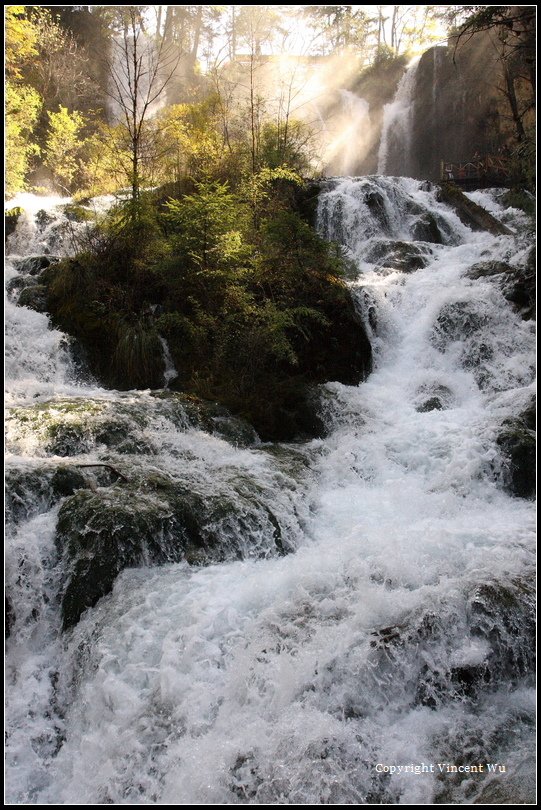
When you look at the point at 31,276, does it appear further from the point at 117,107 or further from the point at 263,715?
the point at 117,107

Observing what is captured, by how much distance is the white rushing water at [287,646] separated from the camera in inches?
120

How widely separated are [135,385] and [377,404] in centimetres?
416

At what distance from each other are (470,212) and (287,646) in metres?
16.0

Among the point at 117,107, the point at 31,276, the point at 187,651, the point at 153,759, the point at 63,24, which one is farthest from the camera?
the point at 117,107

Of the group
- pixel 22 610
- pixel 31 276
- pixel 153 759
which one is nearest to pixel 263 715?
pixel 153 759

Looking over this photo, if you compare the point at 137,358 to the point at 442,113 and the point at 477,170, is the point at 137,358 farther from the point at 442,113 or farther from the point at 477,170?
the point at 442,113

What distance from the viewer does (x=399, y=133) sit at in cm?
2714

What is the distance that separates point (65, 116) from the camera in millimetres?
18047

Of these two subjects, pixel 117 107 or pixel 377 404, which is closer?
pixel 377 404

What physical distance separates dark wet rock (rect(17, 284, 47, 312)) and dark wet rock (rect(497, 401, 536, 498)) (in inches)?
314

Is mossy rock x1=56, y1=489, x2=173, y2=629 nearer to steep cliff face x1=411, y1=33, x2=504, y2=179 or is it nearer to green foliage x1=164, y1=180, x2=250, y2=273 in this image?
green foliage x1=164, y1=180, x2=250, y2=273

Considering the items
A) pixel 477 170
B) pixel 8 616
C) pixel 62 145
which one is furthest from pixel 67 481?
pixel 477 170

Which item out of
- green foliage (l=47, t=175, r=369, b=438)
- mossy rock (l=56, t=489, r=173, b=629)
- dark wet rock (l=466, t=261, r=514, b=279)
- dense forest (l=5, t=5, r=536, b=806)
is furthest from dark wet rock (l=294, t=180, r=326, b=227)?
mossy rock (l=56, t=489, r=173, b=629)

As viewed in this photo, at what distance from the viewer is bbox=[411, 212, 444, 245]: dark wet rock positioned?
15.6m
